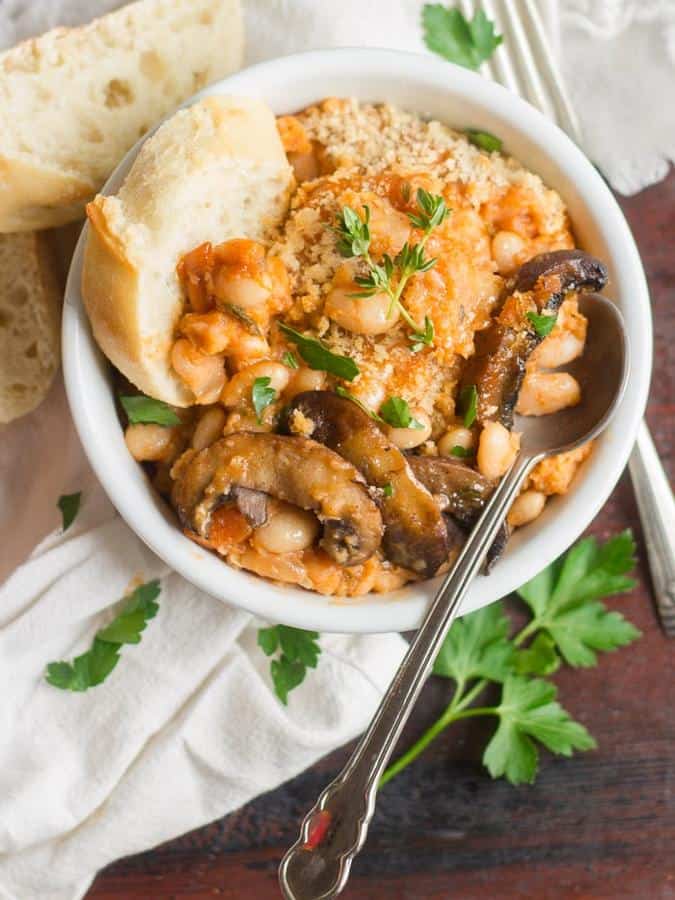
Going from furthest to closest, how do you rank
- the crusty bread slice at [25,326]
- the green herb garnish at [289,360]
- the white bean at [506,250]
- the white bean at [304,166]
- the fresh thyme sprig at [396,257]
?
the crusty bread slice at [25,326] → the white bean at [304,166] → the white bean at [506,250] → the green herb garnish at [289,360] → the fresh thyme sprig at [396,257]

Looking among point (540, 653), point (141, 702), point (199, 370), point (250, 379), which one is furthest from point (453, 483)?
point (141, 702)

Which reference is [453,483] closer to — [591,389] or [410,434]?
[410,434]

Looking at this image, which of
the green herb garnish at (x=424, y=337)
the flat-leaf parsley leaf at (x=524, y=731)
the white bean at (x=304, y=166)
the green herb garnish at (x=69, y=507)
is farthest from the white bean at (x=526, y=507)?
the green herb garnish at (x=69, y=507)

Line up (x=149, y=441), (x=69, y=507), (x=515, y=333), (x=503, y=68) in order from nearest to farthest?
(x=515, y=333) < (x=149, y=441) < (x=69, y=507) < (x=503, y=68)

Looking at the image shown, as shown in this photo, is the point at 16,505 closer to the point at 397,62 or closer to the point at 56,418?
the point at 56,418

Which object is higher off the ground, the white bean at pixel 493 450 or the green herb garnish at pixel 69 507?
the white bean at pixel 493 450

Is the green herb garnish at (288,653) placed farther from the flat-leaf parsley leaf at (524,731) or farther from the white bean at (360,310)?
the white bean at (360,310)

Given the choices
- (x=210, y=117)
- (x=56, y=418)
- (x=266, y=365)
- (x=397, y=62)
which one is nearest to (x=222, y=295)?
(x=266, y=365)
